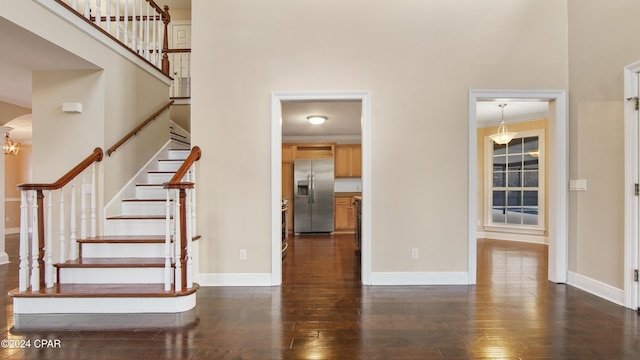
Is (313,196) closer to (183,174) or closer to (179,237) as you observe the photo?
(183,174)

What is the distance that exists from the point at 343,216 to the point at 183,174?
4.88 meters

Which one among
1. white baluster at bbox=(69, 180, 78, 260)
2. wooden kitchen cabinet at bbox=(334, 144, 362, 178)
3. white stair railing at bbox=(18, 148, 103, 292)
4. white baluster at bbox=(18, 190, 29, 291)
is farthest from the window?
white baluster at bbox=(18, 190, 29, 291)

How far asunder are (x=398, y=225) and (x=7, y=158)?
33.0 feet

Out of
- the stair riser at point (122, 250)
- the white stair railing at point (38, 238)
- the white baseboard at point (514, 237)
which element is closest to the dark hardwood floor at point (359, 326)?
the white stair railing at point (38, 238)

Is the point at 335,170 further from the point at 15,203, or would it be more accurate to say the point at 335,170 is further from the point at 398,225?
the point at 15,203

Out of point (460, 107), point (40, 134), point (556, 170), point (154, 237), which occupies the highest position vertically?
point (460, 107)

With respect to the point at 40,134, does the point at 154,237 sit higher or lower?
lower

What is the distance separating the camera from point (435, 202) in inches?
127

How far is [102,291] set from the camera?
2494 mm

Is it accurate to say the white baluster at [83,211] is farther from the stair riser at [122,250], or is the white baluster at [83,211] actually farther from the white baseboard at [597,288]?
the white baseboard at [597,288]

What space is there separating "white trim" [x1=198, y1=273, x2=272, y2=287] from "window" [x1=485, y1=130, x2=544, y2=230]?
5244mm

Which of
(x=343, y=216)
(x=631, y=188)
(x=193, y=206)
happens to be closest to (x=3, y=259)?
(x=193, y=206)

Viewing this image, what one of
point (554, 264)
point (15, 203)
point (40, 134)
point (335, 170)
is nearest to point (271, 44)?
point (40, 134)

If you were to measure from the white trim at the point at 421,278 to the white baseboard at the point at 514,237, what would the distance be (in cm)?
367
